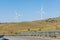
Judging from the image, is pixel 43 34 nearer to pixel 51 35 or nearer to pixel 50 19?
pixel 51 35

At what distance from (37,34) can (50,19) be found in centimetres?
9630

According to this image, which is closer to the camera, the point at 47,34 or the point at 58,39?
the point at 58,39

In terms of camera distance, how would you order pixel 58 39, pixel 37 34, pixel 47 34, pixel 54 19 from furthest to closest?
pixel 54 19 → pixel 37 34 → pixel 47 34 → pixel 58 39

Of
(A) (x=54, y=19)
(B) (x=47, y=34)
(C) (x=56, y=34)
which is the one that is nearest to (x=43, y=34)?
(B) (x=47, y=34)

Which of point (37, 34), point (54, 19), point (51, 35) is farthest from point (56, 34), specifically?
point (54, 19)

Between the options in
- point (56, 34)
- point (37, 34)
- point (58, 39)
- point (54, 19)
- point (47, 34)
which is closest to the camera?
point (58, 39)

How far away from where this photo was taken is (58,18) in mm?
145000

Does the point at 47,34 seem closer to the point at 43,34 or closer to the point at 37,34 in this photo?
the point at 43,34

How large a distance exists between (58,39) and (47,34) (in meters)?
7.96

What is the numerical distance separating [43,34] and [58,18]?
3908 inches

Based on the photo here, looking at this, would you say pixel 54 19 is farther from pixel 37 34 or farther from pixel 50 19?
pixel 37 34

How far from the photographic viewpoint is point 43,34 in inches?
1850

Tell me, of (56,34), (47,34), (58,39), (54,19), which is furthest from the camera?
(54,19)

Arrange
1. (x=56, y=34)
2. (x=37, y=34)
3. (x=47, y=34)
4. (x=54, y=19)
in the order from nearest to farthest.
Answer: (x=56, y=34) < (x=47, y=34) < (x=37, y=34) < (x=54, y=19)
